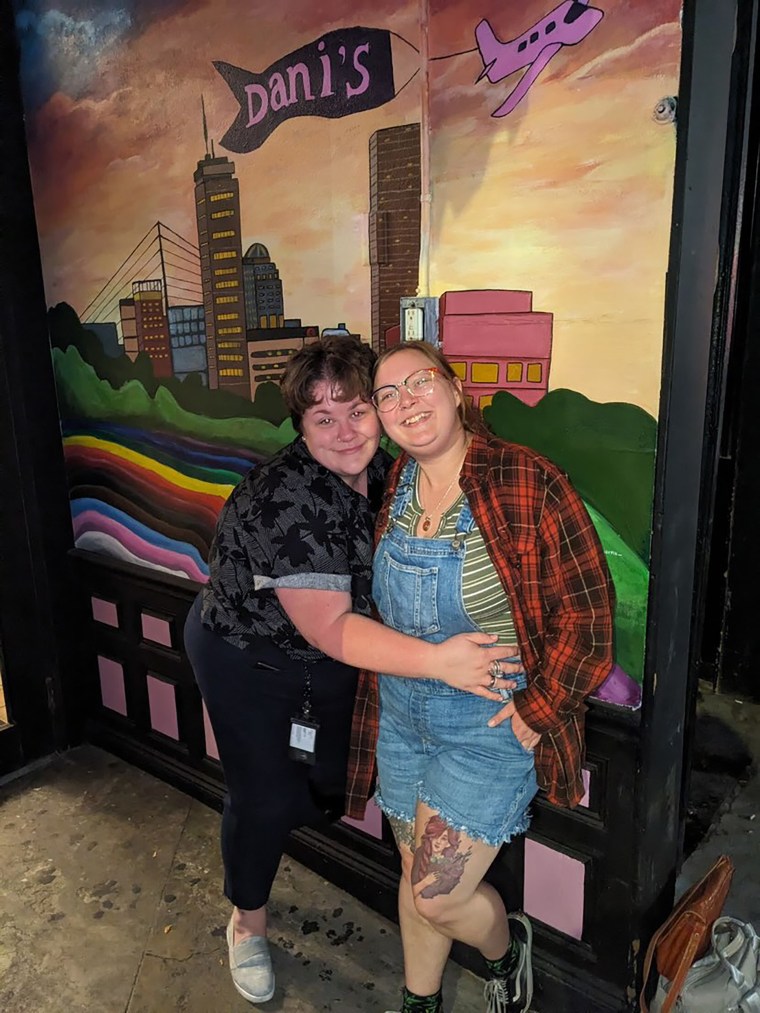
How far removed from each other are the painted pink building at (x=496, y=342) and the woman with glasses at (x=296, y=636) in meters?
0.26

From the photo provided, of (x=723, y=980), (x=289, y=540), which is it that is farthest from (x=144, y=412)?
(x=723, y=980)

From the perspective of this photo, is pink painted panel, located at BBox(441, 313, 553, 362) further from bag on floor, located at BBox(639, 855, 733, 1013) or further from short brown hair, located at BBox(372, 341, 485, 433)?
bag on floor, located at BBox(639, 855, 733, 1013)

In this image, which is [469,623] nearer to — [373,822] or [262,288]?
[373,822]

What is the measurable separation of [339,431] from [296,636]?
1.66 feet

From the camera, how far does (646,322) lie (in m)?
1.56

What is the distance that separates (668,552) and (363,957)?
1.43 meters

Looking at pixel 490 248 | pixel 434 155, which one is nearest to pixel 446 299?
pixel 490 248

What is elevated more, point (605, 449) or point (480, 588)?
point (605, 449)

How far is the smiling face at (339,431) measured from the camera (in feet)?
5.44

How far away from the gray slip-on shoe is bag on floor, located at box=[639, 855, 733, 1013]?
937 millimetres

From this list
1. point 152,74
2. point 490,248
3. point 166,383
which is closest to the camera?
point 490,248

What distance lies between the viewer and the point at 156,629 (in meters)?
2.86

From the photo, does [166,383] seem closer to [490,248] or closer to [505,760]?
[490,248]

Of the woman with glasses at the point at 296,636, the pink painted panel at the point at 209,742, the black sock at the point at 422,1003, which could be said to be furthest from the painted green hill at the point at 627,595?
the pink painted panel at the point at 209,742
